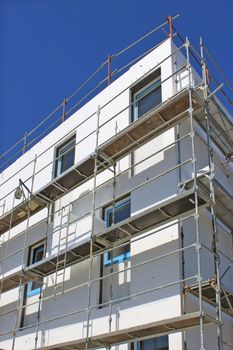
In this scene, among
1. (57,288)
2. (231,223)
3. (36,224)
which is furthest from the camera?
(36,224)

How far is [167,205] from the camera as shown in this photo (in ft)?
25.4

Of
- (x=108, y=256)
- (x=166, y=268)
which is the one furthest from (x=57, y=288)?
(x=166, y=268)

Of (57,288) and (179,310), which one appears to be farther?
(57,288)

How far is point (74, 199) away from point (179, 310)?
3833 millimetres

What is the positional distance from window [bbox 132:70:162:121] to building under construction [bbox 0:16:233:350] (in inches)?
1.1

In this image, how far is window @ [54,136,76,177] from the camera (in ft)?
37.9

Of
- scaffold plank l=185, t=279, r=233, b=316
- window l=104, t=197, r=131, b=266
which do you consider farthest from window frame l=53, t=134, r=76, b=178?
scaffold plank l=185, t=279, r=233, b=316

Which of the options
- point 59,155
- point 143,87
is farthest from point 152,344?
point 59,155

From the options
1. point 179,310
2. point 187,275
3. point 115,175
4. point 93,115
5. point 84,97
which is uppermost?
point 84,97

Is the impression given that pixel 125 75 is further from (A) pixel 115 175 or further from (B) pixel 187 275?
(B) pixel 187 275

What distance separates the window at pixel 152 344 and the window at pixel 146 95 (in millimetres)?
4123

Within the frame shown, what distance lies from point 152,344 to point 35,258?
410cm

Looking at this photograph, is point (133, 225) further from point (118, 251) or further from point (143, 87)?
point (143, 87)

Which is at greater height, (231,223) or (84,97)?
(84,97)
